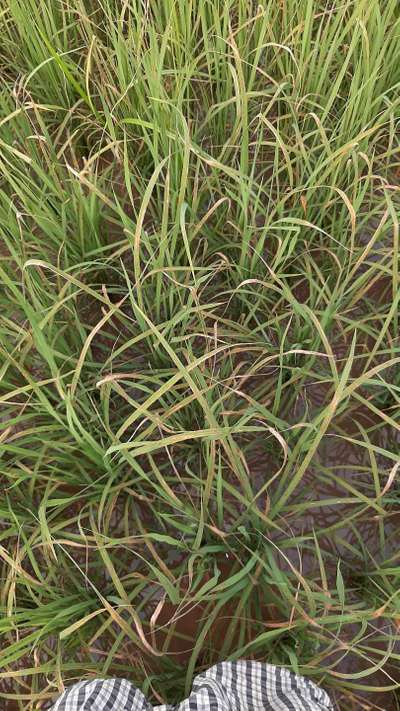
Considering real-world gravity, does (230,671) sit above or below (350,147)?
below

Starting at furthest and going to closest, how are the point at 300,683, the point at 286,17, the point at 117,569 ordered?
the point at 286,17
the point at 117,569
the point at 300,683

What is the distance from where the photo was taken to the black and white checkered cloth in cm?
44

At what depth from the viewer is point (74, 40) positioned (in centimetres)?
80

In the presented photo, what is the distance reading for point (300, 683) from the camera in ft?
1.59

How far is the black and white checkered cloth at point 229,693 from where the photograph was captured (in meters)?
0.44

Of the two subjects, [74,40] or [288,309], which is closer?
[288,309]

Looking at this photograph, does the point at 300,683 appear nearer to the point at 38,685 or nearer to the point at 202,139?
the point at 38,685

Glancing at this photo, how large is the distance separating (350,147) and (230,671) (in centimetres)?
51

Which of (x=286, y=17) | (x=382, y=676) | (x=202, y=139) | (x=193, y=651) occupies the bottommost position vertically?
→ (x=382, y=676)

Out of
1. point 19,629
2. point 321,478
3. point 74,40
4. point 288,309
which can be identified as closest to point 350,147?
point 288,309

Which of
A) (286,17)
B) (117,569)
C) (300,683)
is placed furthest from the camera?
(286,17)

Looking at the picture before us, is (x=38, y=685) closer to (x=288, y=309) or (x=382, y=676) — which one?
(x=382, y=676)

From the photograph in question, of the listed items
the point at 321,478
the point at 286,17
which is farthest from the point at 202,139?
the point at 321,478

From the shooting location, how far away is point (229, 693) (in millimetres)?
481
